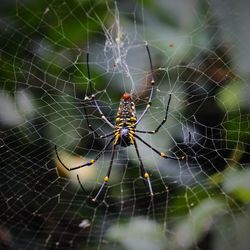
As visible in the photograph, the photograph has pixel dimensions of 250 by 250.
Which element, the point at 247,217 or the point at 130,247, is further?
the point at 130,247

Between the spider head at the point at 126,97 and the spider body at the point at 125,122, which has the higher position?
the spider head at the point at 126,97

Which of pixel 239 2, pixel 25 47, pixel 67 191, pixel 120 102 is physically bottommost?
pixel 67 191

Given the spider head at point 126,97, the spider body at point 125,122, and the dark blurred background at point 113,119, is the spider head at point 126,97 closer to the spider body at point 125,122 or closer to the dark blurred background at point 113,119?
the spider body at point 125,122

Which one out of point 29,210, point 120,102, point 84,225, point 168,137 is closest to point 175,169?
point 168,137

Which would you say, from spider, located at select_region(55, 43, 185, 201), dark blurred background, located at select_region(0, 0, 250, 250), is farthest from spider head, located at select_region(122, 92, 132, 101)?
dark blurred background, located at select_region(0, 0, 250, 250)

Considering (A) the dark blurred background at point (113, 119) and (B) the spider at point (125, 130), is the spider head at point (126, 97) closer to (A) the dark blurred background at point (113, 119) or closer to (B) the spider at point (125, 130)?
(B) the spider at point (125, 130)

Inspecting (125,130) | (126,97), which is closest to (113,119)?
(125,130)

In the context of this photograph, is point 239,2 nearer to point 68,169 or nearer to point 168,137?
point 168,137

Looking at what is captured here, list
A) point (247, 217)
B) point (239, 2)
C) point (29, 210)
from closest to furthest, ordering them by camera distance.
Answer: point (247, 217) < point (239, 2) < point (29, 210)

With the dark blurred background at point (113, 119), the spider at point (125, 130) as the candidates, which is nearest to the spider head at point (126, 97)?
the spider at point (125, 130)
